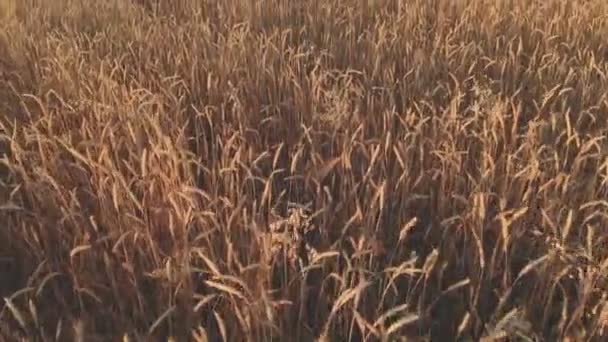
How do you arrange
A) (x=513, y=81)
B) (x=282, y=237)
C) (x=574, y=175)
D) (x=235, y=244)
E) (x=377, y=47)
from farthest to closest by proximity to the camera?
(x=377, y=47) → (x=513, y=81) → (x=574, y=175) → (x=235, y=244) → (x=282, y=237)

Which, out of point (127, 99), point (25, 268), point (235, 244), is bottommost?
point (25, 268)

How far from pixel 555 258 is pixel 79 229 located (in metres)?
1.04

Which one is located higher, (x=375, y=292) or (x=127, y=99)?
(x=127, y=99)

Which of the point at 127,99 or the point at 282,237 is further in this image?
the point at 127,99

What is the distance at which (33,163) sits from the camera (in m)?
1.50

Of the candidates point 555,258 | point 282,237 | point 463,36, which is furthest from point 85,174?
point 463,36

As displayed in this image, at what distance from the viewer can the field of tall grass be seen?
1170 mm

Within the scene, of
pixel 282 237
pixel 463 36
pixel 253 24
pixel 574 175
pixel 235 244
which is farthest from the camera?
pixel 253 24

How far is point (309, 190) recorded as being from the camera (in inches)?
60.1

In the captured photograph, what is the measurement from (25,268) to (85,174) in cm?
27

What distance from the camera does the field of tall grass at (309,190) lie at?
1.17 meters

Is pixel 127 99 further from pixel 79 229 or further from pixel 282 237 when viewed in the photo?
pixel 282 237

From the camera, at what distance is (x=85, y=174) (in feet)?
4.93

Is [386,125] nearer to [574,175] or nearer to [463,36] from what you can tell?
[574,175]
